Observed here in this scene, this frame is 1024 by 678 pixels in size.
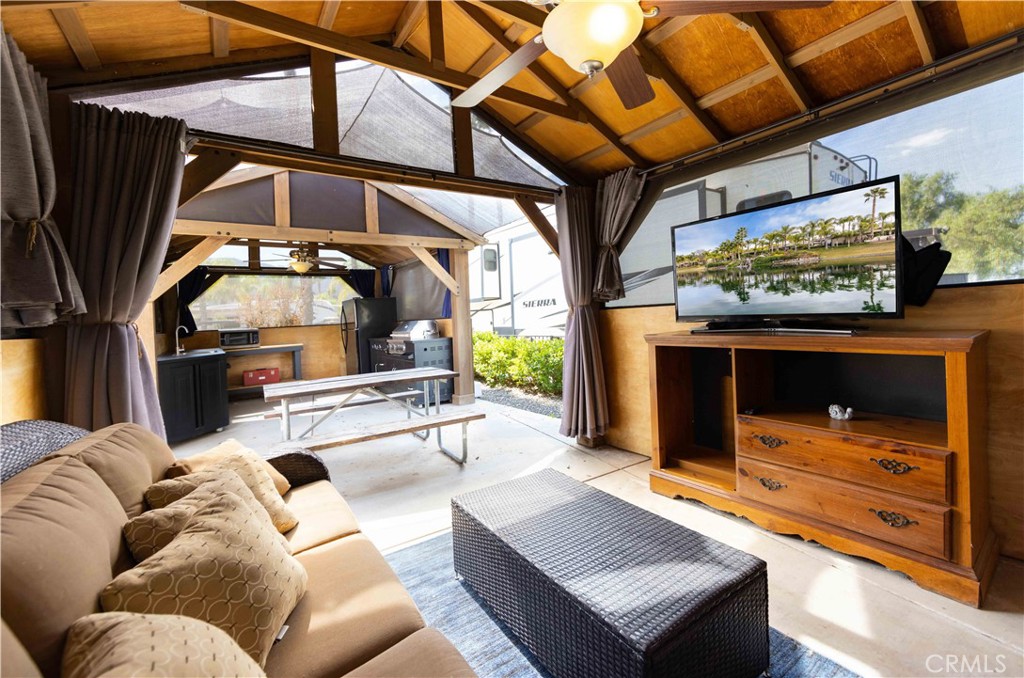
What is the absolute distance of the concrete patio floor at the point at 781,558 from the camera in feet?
4.98

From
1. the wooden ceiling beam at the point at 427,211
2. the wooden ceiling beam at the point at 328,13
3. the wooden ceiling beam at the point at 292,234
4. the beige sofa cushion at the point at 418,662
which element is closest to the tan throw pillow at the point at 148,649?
the beige sofa cushion at the point at 418,662

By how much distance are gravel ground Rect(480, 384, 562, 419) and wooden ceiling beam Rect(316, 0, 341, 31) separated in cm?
416

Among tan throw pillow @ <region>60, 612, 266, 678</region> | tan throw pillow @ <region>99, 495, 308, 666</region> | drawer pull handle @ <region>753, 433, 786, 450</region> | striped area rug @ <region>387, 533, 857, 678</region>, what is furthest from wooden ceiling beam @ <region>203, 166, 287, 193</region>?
drawer pull handle @ <region>753, 433, 786, 450</region>

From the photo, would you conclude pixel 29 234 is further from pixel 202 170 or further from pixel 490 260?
pixel 490 260

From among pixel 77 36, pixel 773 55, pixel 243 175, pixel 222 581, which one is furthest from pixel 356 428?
pixel 773 55

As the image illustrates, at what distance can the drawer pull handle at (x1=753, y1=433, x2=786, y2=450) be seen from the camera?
2281 mm

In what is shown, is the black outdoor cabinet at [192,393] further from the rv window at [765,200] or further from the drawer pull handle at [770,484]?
the rv window at [765,200]

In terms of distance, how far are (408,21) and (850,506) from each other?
12.3 feet

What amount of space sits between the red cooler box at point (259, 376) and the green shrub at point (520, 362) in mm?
3634

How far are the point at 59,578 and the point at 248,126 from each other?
2.59 meters

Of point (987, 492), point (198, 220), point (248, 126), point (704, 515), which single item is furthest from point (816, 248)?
point (198, 220)

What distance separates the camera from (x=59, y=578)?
79 cm

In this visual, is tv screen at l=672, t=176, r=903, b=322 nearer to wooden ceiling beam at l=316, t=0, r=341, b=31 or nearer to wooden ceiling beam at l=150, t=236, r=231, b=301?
wooden ceiling beam at l=316, t=0, r=341, b=31

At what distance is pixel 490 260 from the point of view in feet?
25.2
